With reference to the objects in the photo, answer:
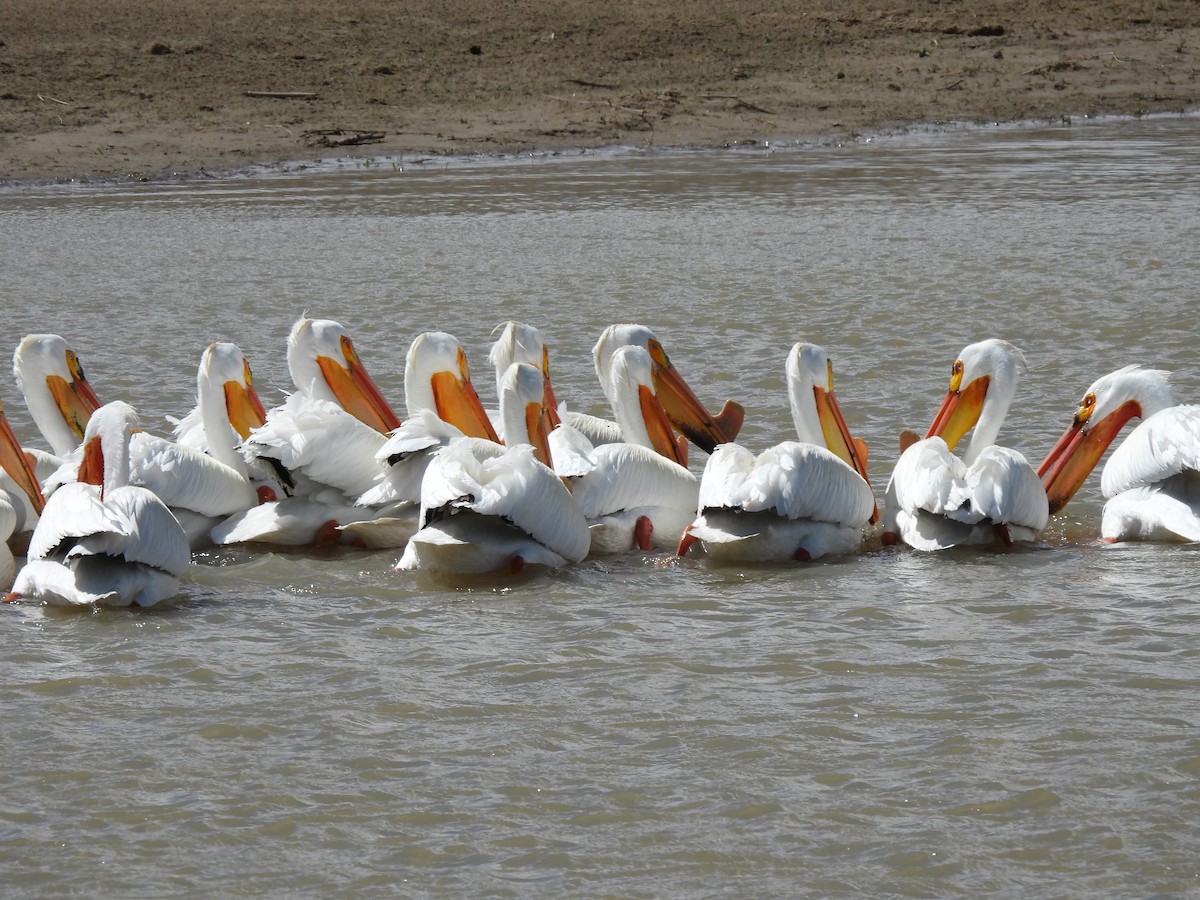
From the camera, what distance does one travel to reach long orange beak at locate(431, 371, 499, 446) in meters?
5.84

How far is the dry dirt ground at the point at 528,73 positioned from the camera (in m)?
15.6

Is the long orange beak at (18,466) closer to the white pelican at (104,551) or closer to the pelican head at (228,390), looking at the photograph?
the pelican head at (228,390)

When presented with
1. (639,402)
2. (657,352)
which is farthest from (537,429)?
(657,352)

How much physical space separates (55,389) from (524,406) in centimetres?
181

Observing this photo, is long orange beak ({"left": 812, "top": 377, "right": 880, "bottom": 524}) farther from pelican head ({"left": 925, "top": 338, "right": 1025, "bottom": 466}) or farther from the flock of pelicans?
pelican head ({"left": 925, "top": 338, "right": 1025, "bottom": 466})

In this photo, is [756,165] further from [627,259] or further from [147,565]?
[147,565]

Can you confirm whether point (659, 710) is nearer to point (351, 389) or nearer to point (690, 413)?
point (690, 413)

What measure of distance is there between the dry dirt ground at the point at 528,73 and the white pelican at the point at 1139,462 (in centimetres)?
1051

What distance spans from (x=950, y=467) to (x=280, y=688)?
211 cm

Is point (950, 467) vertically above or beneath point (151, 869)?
above

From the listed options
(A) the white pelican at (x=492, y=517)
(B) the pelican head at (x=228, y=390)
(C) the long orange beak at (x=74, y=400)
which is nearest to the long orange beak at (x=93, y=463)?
(B) the pelican head at (x=228, y=390)

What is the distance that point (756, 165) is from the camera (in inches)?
562

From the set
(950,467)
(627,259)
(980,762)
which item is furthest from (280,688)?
(627,259)

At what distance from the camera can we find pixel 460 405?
586 centimetres
